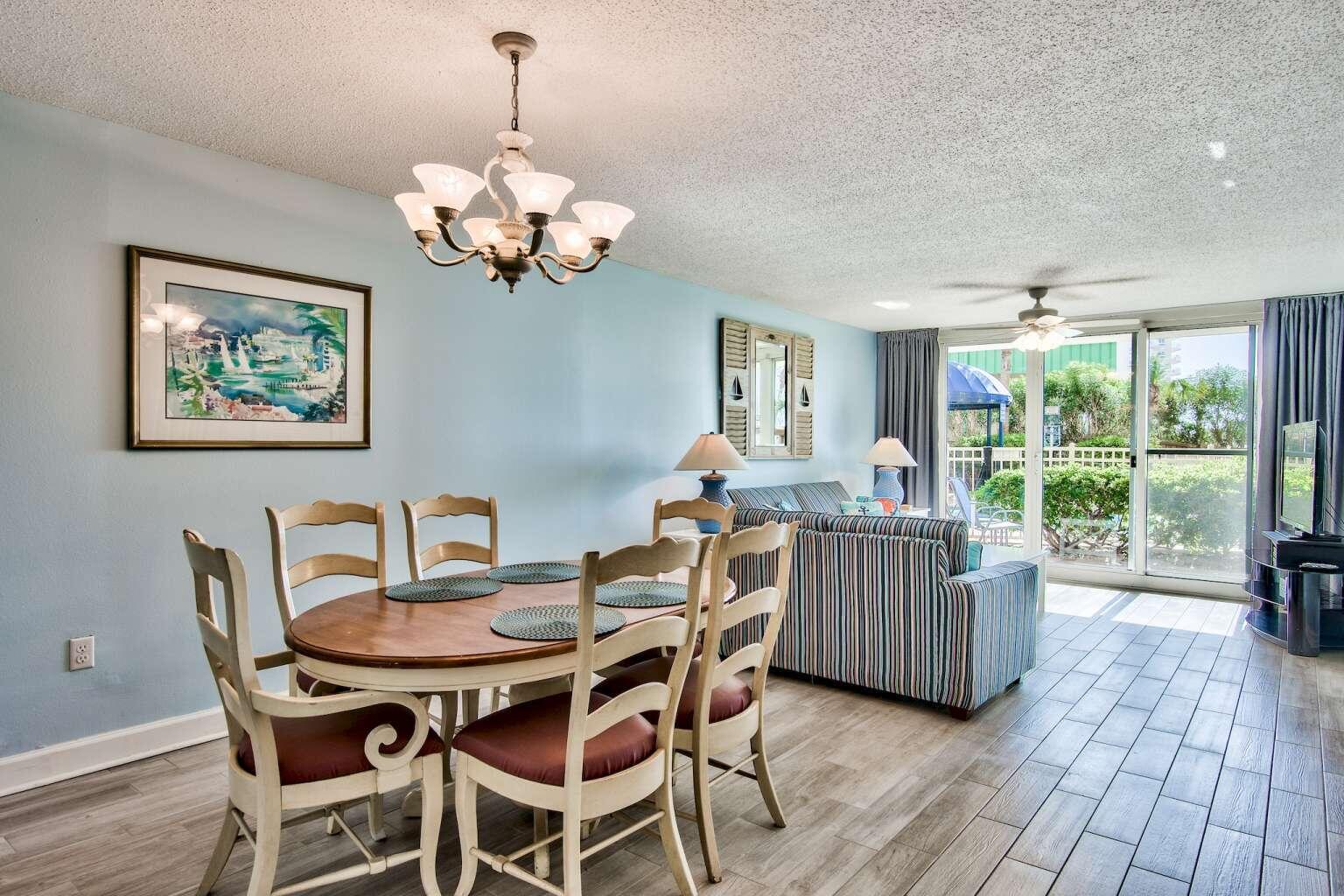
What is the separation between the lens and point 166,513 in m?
2.86

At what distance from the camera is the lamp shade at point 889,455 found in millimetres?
6641

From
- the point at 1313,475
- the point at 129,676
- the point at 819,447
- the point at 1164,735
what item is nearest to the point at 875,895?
the point at 1164,735

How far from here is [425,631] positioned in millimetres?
1889

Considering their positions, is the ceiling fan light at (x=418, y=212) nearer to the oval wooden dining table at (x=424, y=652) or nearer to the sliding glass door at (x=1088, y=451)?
the oval wooden dining table at (x=424, y=652)

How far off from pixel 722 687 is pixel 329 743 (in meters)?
1.08

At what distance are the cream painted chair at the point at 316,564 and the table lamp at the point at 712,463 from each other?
244 centimetres

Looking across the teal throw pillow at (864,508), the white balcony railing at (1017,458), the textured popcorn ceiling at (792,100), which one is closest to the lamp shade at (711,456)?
the teal throw pillow at (864,508)

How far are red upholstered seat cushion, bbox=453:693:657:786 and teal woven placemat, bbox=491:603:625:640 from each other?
0.24 meters

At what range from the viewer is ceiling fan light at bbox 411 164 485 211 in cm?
210

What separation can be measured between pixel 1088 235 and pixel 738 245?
186 centimetres

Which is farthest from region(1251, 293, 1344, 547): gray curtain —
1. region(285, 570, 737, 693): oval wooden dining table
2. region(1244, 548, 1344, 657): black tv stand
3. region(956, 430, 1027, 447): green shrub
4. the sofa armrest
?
region(285, 570, 737, 693): oval wooden dining table

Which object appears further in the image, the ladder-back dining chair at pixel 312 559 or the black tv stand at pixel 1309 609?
the black tv stand at pixel 1309 609

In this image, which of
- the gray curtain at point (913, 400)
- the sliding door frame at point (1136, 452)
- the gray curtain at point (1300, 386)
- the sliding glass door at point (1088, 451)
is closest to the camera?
the gray curtain at point (1300, 386)

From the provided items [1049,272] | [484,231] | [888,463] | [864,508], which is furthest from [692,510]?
[888,463]
